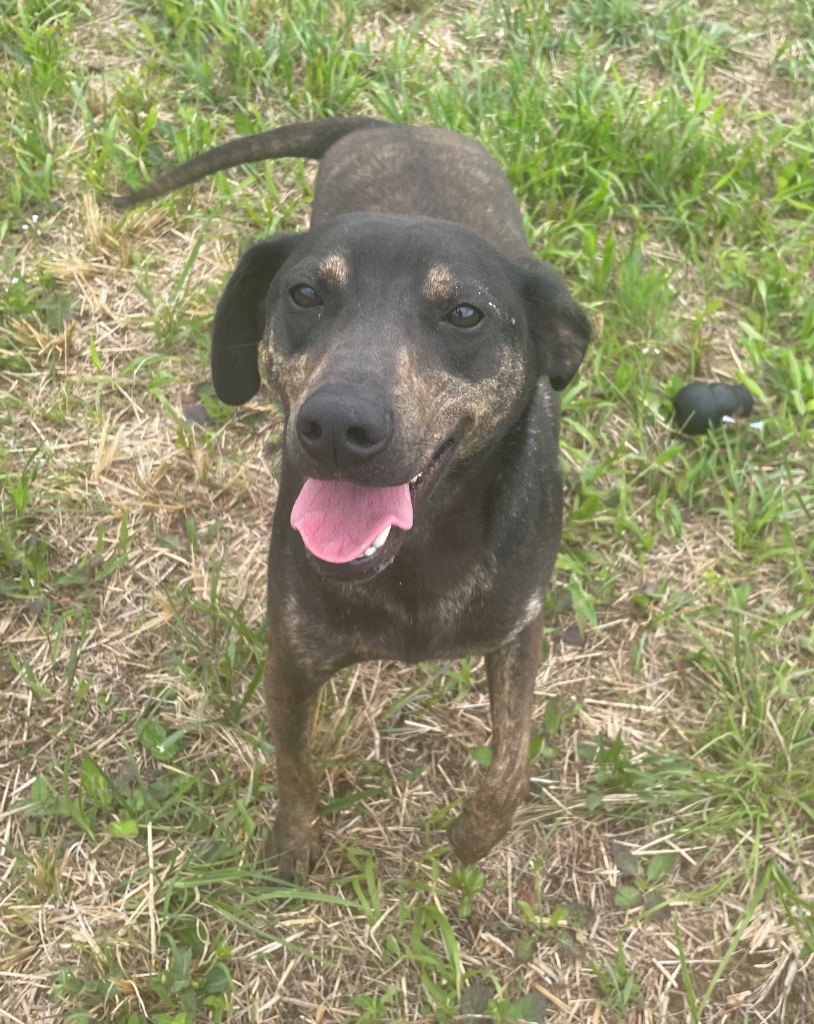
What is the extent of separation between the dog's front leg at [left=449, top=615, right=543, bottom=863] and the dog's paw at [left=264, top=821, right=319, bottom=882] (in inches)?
18.3

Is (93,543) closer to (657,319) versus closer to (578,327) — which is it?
(578,327)

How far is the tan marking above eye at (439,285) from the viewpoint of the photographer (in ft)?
7.85

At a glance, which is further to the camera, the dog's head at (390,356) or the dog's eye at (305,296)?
the dog's eye at (305,296)

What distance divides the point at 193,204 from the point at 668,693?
122 inches

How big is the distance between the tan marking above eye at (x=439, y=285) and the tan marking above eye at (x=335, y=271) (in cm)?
20

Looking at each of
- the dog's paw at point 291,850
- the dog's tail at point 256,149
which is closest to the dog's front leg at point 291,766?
the dog's paw at point 291,850

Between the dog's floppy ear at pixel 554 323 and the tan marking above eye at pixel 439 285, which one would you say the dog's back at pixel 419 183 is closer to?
the dog's floppy ear at pixel 554 323

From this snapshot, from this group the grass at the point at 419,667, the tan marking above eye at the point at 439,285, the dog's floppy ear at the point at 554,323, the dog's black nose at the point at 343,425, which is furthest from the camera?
the grass at the point at 419,667

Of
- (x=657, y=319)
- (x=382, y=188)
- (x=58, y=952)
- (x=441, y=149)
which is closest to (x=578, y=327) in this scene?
(x=382, y=188)

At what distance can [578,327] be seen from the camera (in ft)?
8.89

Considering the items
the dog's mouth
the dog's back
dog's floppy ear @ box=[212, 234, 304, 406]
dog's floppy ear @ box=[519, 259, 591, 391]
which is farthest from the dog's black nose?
the dog's back

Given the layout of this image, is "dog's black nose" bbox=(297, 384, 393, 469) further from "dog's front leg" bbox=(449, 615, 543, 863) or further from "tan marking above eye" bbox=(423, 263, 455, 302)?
"dog's front leg" bbox=(449, 615, 543, 863)

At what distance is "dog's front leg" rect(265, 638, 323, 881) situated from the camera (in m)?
2.76

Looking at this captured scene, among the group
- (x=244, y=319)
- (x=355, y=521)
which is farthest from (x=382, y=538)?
(x=244, y=319)
